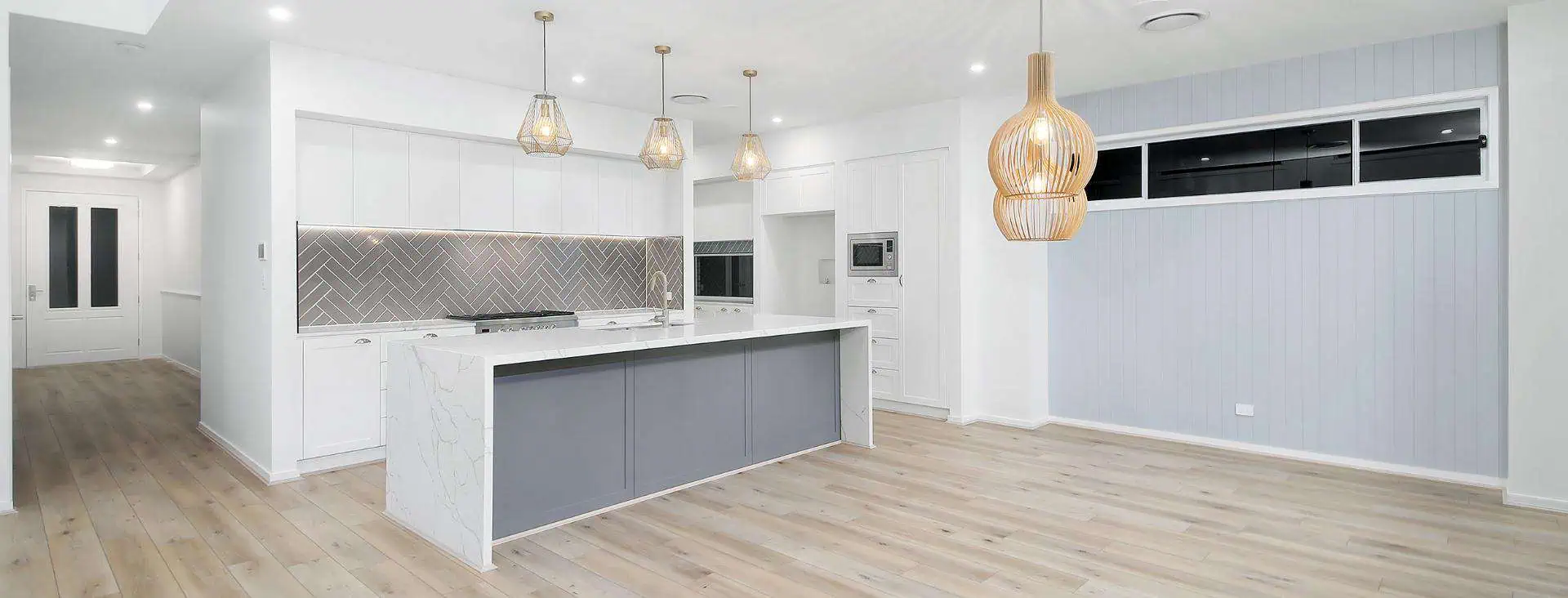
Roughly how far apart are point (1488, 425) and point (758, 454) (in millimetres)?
4175

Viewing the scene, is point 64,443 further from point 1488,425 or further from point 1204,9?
point 1488,425

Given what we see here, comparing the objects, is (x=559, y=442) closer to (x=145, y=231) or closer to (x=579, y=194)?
(x=579, y=194)

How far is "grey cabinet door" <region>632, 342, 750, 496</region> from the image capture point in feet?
13.6

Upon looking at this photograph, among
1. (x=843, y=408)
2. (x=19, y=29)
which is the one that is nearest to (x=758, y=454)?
(x=843, y=408)

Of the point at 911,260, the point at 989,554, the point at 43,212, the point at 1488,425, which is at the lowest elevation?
the point at 989,554

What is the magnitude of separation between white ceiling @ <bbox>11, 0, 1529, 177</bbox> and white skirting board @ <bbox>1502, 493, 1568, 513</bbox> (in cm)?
254

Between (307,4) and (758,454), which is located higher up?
(307,4)

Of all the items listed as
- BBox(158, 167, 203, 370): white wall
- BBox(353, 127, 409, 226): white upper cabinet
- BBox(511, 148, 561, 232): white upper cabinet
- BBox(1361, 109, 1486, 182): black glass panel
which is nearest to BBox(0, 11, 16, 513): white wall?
BBox(353, 127, 409, 226): white upper cabinet

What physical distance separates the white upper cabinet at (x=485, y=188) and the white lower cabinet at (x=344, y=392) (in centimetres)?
102

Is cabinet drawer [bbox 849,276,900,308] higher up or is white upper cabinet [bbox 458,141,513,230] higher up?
white upper cabinet [bbox 458,141,513,230]

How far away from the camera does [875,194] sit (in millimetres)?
6727

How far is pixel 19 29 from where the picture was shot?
4.32m

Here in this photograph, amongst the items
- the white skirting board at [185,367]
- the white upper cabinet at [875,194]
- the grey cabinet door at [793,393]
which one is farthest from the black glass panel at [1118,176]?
the white skirting board at [185,367]

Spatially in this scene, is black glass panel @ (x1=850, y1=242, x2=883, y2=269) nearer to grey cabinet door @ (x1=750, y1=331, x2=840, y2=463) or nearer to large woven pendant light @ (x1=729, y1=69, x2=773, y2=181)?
grey cabinet door @ (x1=750, y1=331, x2=840, y2=463)
